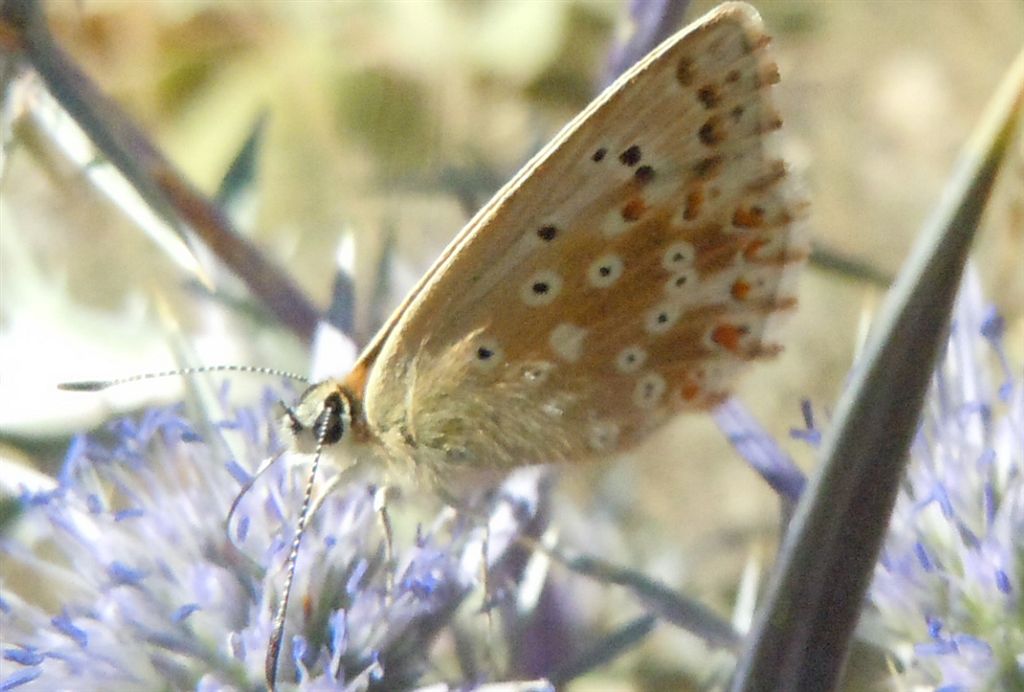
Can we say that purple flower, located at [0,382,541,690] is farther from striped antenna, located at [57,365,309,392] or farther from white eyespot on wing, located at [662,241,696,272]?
white eyespot on wing, located at [662,241,696,272]

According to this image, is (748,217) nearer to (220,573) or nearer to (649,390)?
(649,390)

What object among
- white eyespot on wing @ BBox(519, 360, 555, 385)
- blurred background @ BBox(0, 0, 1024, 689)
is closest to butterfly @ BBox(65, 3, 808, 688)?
white eyespot on wing @ BBox(519, 360, 555, 385)

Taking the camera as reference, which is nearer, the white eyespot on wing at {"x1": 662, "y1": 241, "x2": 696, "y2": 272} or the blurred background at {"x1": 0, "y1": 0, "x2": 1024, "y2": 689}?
Answer: the white eyespot on wing at {"x1": 662, "y1": 241, "x2": 696, "y2": 272}

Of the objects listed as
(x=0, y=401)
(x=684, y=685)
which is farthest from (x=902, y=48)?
(x=0, y=401)

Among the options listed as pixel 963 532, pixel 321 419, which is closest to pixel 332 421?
pixel 321 419

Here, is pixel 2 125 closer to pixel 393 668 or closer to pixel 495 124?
pixel 393 668

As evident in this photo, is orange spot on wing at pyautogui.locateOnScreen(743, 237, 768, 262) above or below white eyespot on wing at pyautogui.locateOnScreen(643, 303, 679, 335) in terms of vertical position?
above

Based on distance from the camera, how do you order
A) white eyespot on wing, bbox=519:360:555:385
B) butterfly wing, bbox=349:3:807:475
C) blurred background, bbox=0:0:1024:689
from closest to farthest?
butterfly wing, bbox=349:3:807:475 < white eyespot on wing, bbox=519:360:555:385 < blurred background, bbox=0:0:1024:689
